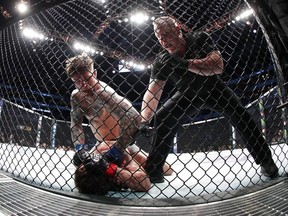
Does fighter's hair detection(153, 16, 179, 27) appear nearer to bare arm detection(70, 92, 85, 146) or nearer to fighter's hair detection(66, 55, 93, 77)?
fighter's hair detection(66, 55, 93, 77)

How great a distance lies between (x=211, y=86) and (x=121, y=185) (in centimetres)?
118

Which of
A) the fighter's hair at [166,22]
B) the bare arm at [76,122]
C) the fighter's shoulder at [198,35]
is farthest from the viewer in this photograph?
the bare arm at [76,122]

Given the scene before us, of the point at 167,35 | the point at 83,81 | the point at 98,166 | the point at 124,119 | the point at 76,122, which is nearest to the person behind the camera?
the point at 98,166

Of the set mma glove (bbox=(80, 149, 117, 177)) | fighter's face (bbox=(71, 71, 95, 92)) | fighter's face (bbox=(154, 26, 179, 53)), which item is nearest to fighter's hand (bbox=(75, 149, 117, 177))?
mma glove (bbox=(80, 149, 117, 177))

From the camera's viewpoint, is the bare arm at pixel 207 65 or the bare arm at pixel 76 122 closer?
the bare arm at pixel 207 65

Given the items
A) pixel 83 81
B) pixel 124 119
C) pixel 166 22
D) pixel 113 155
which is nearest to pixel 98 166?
pixel 113 155

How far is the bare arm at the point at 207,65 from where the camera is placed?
1.81 meters

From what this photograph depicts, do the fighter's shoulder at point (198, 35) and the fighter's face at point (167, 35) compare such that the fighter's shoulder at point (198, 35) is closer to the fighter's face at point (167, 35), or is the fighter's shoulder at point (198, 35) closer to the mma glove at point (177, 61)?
the fighter's face at point (167, 35)

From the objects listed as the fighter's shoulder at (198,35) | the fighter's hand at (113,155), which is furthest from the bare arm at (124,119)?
the fighter's shoulder at (198,35)

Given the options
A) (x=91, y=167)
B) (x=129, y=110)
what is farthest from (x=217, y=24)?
(x=91, y=167)

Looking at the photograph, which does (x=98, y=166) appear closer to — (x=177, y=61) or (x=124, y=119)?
(x=124, y=119)

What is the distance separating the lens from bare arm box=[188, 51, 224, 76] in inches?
71.3

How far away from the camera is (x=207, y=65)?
1.89 m

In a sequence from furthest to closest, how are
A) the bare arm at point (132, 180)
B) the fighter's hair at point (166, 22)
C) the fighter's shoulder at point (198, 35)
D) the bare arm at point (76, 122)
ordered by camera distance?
the bare arm at point (76, 122) → the fighter's shoulder at point (198, 35) → the fighter's hair at point (166, 22) → the bare arm at point (132, 180)
